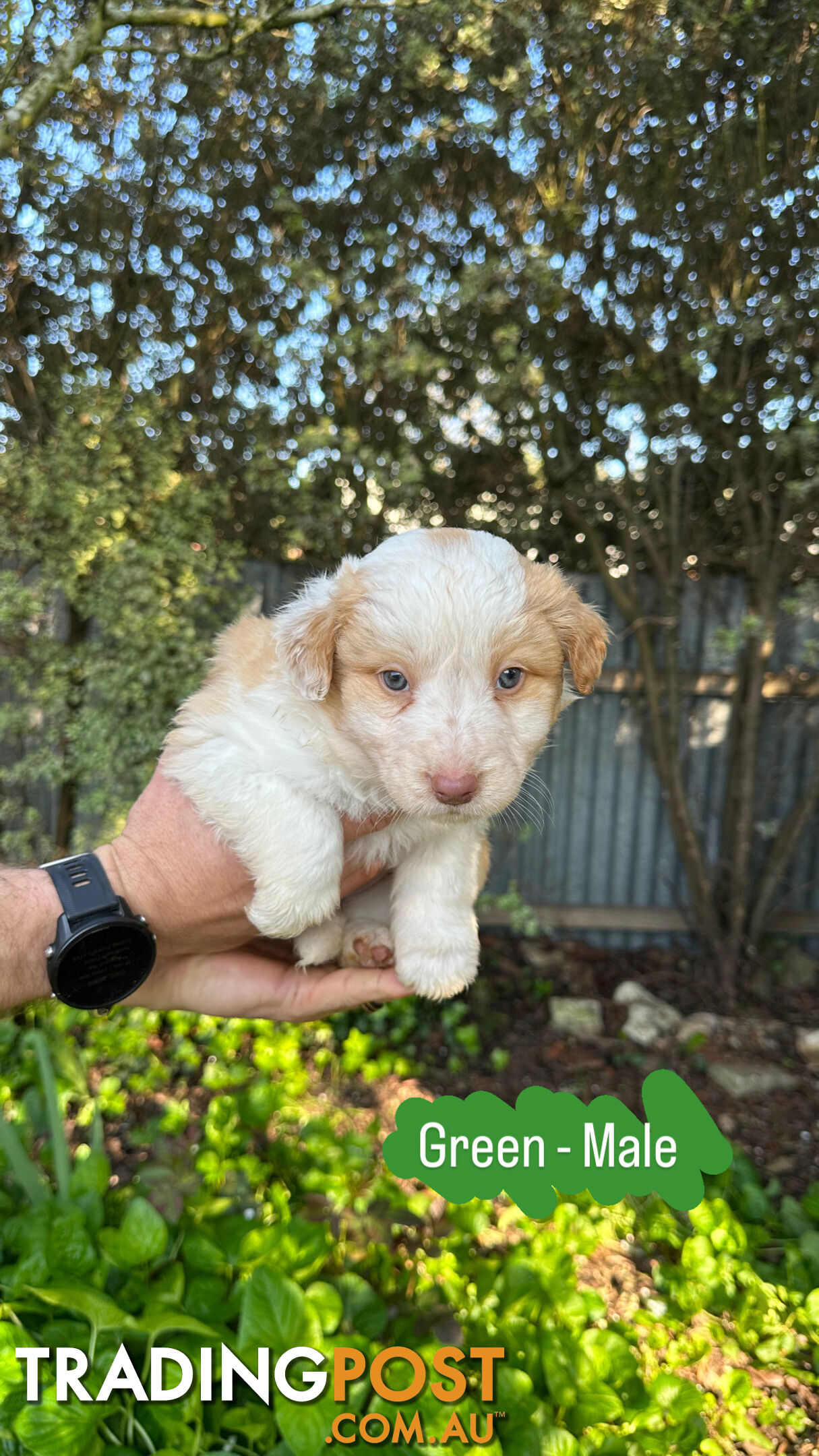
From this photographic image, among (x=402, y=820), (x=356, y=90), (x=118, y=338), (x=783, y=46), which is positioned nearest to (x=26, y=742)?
(x=118, y=338)

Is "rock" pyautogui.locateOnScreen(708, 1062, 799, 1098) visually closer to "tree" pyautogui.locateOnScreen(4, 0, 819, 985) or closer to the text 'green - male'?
"tree" pyautogui.locateOnScreen(4, 0, 819, 985)

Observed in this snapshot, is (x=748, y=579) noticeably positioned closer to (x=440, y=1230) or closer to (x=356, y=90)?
(x=356, y=90)

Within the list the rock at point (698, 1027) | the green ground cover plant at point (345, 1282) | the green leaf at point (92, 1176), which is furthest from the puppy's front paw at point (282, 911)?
the rock at point (698, 1027)

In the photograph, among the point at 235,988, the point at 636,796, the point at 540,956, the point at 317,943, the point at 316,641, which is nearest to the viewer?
the point at 316,641

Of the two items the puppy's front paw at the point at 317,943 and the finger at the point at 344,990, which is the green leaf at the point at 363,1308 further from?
the puppy's front paw at the point at 317,943

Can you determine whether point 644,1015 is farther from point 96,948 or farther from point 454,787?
point 454,787

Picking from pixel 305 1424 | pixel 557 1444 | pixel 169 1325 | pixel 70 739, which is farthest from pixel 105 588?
pixel 557 1444

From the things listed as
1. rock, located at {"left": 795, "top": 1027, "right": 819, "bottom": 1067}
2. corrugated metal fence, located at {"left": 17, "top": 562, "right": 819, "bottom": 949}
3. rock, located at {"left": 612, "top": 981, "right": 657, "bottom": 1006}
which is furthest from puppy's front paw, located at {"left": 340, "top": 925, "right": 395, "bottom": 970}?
corrugated metal fence, located at {"left": 17, "top": 562, "right": 819, "bottom": 949}

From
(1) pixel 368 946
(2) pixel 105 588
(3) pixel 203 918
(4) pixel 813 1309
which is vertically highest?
(2) pixel 105 588
